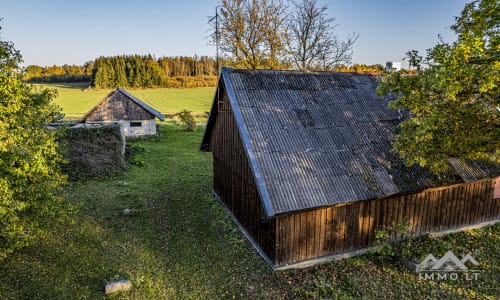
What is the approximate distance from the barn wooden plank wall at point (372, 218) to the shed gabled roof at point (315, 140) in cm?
57

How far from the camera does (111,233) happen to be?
11.2m

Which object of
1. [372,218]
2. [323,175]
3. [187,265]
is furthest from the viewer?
[372,218]

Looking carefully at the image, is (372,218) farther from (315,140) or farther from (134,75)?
(134,75)

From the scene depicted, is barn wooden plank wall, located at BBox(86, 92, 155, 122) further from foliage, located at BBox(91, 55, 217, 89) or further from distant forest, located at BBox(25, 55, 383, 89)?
foliage, located at BBox(91, 55, 217, 89)

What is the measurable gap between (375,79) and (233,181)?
23.1 feet

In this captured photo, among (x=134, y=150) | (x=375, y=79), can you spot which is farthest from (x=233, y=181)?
(x=134, y=150)

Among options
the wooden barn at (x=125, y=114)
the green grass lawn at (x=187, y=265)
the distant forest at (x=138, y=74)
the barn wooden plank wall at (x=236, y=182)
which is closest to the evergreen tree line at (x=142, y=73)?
the distant forest at (x=138, y=74)

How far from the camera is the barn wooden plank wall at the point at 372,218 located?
8.52 meters

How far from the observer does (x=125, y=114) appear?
95.3 feet

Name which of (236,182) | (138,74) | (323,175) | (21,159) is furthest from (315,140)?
(138,74)

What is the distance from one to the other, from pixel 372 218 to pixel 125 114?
1007 inches

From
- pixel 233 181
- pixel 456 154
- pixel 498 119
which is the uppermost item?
pixel 498 119

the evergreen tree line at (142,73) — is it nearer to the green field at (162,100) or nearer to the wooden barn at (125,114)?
the green field at (162,100)

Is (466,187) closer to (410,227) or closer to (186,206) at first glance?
(410,227)
